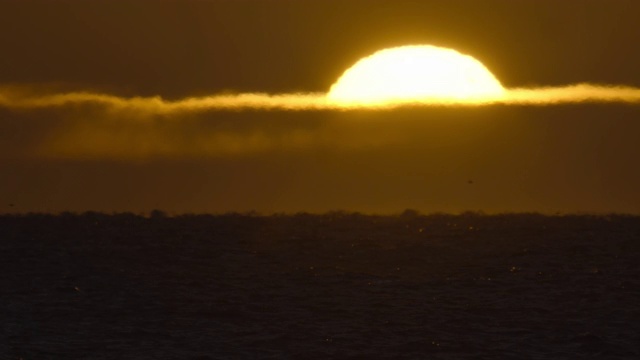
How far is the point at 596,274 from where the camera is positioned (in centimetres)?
13862

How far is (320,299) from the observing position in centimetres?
11650

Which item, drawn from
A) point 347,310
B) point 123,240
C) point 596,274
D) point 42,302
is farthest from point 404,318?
point 123,240

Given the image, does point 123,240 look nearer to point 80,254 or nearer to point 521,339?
point 80,254

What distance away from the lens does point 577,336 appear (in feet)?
313

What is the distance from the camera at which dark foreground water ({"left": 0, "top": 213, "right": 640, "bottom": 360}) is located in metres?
89.6

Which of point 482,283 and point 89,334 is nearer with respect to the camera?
point 89,334

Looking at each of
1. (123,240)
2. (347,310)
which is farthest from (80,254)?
(347,310)

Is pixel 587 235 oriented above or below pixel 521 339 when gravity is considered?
above

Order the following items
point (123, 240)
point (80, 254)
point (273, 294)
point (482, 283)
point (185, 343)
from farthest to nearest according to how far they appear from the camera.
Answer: point (123, 240), point (80, 254), point (482, 283), point (273, 294), point (185, 343)

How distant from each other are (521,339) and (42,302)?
112 feet

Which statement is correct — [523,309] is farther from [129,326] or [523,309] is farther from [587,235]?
[587,235]

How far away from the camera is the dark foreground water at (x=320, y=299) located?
3526 inches

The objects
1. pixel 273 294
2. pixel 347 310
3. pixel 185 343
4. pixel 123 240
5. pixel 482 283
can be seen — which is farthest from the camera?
pixel 123 240

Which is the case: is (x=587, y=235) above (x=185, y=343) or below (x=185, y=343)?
above
